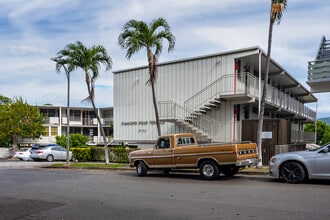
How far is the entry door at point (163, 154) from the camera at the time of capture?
1423 cm

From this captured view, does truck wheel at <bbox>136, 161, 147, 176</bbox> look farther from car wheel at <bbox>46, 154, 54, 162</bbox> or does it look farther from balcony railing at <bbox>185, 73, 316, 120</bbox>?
car wheel at <bbox>46, 154, 54, 162</bbox>

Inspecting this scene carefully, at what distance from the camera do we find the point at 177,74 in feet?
80.2

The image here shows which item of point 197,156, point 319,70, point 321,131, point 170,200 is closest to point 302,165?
point 197,156

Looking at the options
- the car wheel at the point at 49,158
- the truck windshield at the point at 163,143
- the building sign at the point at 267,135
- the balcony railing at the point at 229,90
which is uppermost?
the balcony railing at the point at 229,90

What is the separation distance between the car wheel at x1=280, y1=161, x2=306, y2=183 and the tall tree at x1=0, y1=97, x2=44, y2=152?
32791 mm

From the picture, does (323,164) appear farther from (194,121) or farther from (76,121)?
(76,121)

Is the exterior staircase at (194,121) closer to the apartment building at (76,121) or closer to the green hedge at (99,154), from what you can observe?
the green hedge at (99,154)

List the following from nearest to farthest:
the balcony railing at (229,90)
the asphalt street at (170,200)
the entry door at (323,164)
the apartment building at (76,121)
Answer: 1. the asphalt street at (170,200)
2. the entry door at (323,164)
3. the balcony railing at (229,90)
4. the apartment building at (76,121)

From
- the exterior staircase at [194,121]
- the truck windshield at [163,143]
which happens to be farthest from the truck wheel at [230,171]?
the exterior staircase at [194,121]

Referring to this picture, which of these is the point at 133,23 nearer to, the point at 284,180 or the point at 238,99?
the point at 238,99

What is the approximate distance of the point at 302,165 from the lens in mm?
11320

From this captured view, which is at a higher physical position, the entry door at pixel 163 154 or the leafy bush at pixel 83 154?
the entry door at pixel 163 154

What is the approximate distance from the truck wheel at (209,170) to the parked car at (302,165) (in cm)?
198

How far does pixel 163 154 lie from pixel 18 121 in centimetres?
2872
